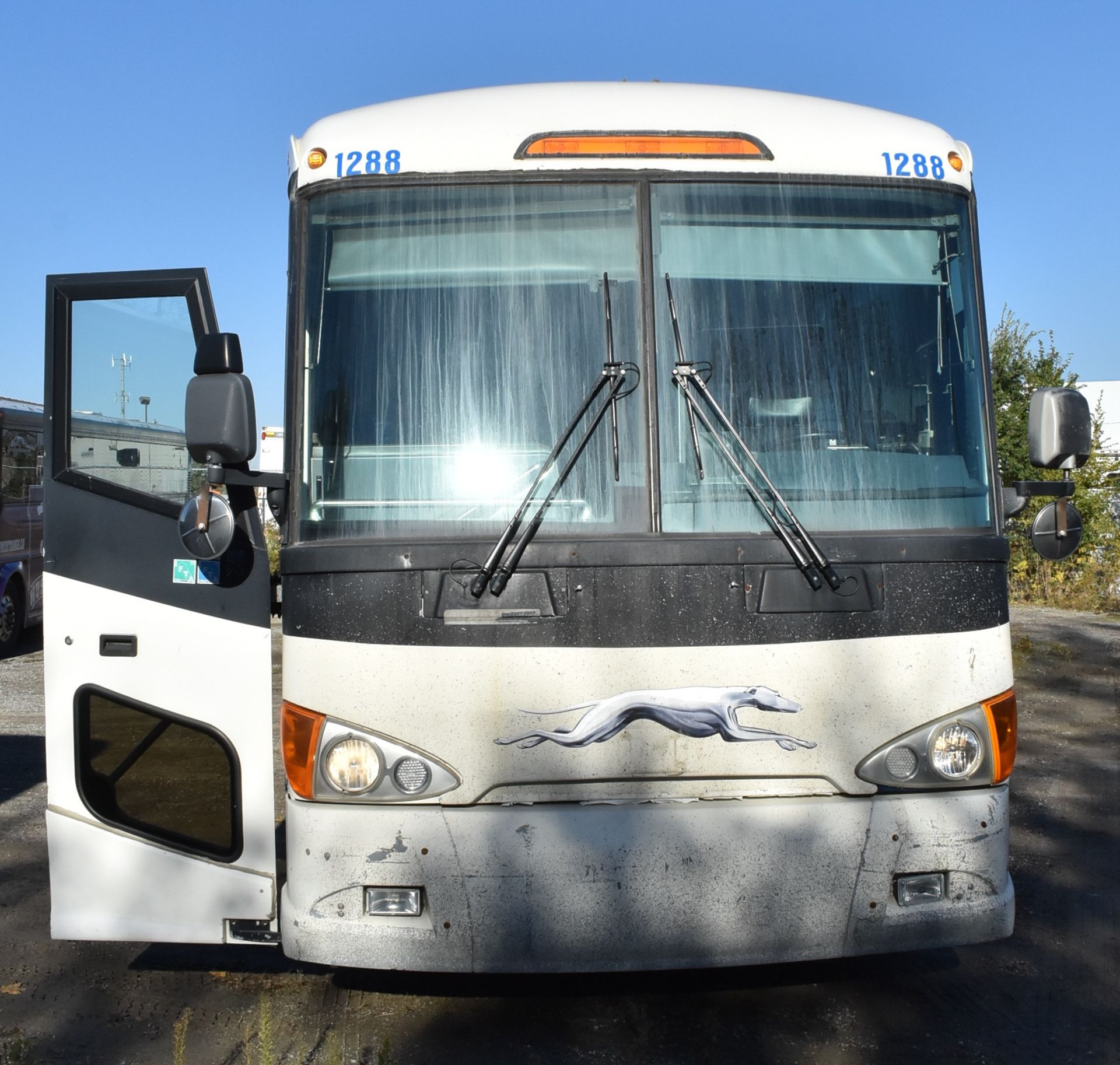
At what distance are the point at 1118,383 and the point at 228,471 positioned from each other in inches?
1597

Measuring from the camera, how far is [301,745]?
3711 millimetres

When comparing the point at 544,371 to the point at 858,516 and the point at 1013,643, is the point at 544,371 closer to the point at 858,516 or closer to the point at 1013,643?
the point at 858,516

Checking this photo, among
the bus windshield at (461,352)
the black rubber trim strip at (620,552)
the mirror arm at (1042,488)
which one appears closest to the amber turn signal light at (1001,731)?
the black rubber trim strip at (620,552)

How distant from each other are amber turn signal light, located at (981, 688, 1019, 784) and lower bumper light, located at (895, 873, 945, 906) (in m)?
0.35

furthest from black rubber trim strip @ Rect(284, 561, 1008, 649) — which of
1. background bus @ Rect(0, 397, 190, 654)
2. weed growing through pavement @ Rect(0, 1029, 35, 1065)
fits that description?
background bus @ Rect(0, 397, 190, 654)

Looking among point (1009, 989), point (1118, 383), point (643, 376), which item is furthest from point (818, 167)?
point (1118, 383)

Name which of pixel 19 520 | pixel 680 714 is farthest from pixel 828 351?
pixel 19 520

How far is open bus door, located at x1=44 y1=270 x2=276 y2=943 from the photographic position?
13.3 feet

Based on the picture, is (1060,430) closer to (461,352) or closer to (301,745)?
(461,352)

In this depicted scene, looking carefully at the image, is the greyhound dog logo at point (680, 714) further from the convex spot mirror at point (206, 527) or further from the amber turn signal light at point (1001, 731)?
the convex spot mirror at point (206, 527)

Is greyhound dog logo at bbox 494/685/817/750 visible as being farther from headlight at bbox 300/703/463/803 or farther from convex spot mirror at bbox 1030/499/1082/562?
convex spot mirror at bbox 1030/499/1082/562

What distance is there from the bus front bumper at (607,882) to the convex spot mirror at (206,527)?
820mm

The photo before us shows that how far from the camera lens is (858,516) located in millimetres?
3865

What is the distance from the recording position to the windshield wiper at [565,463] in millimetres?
3617
